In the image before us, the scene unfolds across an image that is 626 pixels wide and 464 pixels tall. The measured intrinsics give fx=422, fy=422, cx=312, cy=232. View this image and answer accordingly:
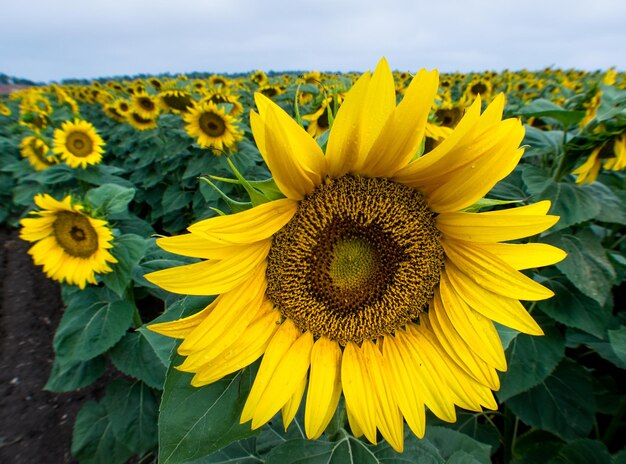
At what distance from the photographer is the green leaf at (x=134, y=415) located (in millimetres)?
2678

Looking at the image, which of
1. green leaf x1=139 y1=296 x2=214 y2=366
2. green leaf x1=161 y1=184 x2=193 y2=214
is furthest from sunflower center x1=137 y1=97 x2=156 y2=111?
green leaf x1=139 y1=296 x2=214 y2=366

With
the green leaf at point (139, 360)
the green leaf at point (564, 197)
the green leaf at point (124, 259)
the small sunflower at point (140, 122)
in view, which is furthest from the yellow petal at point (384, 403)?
the small sunflower at point (140, 122)

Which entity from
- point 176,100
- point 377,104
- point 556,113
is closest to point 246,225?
point 377,104

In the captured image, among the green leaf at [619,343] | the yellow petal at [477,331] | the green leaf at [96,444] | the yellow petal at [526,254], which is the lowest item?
the green leaf at [96,444]

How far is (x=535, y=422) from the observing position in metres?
2.23

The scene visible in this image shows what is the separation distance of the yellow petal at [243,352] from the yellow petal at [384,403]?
0.26 meters

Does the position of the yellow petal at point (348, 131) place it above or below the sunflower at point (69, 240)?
above

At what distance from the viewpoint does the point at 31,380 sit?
3.67m

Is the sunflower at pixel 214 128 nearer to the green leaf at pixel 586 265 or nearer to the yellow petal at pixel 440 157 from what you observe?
the green leaf at pixel 586 265

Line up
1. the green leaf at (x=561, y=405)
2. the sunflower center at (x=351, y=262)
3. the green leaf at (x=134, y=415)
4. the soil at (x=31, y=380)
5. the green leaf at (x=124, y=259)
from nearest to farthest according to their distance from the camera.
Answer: the sunflower center at (x=351, y=262) < the green leaf at (x=561, y=405) < the green leaf at (x=124, y=259) < the green leaf at (x=134, y=415) < the soil at (x=31, y=380)

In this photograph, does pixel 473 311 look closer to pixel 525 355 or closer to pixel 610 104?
pixel 525 355

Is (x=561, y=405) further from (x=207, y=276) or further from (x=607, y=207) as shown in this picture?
(x=207, y=276)

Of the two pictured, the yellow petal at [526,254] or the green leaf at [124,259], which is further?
the green leaf at [124,259]

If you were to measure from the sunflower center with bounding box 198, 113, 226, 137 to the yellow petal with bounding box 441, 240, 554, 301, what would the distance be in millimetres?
4047
